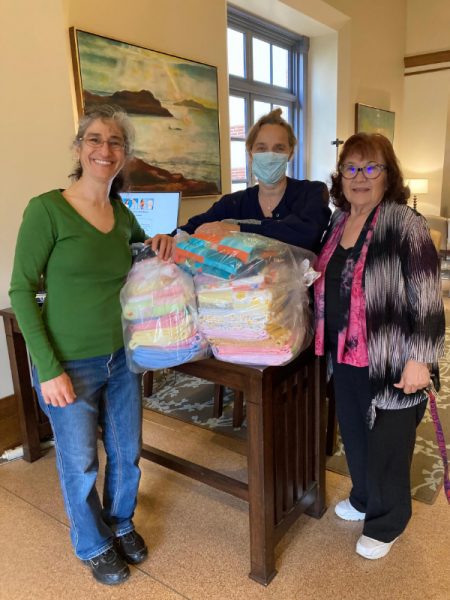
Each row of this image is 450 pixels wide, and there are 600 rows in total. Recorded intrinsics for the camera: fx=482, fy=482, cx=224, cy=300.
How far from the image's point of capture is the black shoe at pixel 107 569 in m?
1.57

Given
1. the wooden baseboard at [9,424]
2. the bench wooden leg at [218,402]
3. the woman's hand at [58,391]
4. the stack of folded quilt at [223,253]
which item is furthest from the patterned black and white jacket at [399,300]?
the wooden baseboard at [9,424]

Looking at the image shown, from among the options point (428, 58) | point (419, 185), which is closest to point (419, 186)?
point (419, 185)

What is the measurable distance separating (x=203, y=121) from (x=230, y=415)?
83.9 inches

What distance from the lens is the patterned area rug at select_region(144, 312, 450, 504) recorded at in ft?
6.93

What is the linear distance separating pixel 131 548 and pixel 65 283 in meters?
0.96

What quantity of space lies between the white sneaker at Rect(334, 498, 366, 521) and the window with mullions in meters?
3.20

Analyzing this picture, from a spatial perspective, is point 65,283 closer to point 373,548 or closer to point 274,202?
point 274,202

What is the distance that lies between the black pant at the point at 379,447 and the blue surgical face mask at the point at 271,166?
0.69 m

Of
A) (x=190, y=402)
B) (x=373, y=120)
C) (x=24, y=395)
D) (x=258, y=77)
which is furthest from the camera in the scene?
(x=373, y=120)

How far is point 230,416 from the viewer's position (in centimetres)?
273

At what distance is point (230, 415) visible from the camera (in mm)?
2742

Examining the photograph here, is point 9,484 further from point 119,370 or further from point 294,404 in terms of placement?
point 294,404

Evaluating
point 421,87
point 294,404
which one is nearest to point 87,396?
point 294,404

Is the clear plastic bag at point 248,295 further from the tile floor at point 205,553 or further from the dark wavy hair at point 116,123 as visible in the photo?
the tile floor at point 205,553
